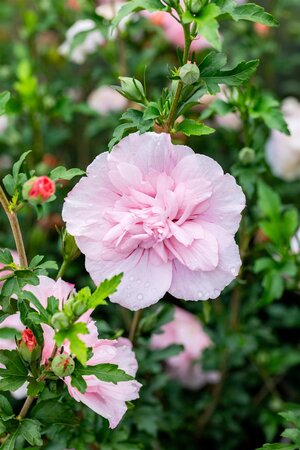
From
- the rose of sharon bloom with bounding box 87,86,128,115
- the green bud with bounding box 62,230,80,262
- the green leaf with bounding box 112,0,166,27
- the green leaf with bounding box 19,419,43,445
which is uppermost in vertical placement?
the green leaf with bounding box 112,0,166,27

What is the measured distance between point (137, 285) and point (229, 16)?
0.98 feet

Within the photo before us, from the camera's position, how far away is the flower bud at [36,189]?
750 millimetres

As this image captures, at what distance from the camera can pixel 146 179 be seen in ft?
2.46

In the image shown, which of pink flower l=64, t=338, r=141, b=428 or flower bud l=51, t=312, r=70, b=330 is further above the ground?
flower bud l=51, t=312, r=70, b=330

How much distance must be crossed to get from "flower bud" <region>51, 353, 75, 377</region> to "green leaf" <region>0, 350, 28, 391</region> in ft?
0.20

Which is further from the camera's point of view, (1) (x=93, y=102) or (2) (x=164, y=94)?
(1) (x=93, y=102)

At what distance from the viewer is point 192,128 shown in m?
0.77

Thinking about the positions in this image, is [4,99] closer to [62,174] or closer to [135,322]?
[62,174]

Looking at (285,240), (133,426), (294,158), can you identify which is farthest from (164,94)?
(294,158)

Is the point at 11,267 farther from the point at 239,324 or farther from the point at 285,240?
the point at 239,324

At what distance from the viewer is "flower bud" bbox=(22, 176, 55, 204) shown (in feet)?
2.46

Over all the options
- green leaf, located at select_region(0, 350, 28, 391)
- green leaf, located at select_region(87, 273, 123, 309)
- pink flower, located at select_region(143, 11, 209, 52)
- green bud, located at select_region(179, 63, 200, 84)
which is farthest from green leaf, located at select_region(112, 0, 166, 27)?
pink flower, located at select_region(143, 11, 209, 52)

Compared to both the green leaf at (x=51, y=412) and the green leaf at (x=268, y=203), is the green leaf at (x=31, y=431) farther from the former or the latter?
the green leaf at (x=268, y=203)

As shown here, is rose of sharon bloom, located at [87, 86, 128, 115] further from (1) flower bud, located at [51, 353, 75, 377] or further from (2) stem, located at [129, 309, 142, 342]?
(1) flower bud, located at [51, 353, 75, 377]
